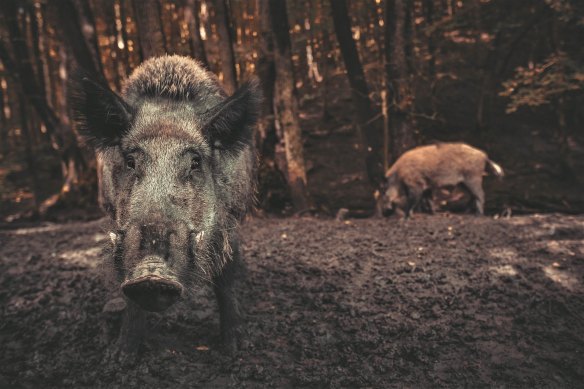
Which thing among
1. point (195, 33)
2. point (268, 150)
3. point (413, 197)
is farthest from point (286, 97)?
point (413, 197)

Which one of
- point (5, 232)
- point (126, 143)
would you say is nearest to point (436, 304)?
point (126, 143)

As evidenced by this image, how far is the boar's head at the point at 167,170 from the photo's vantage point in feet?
6.68

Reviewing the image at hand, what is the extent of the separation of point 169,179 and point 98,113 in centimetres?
70

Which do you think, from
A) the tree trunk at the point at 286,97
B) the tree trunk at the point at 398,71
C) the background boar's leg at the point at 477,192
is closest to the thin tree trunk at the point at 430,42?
the tree trunk at the point at 398,71

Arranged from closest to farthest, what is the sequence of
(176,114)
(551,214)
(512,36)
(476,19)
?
(176,114), (551,214), (476,19), (512,36)

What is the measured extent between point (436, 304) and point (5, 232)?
6.79 m

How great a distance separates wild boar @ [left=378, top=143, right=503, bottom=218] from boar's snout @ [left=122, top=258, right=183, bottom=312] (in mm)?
5394

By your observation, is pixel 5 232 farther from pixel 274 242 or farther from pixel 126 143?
pixel 126 143

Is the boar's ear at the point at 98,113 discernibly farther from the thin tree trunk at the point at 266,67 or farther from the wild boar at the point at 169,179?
the thin tree trunk at the point at 266,67

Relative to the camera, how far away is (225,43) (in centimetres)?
715

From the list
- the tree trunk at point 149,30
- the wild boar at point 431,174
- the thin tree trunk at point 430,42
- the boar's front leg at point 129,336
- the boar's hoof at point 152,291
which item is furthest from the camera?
the thin tree trunk at point 430,42

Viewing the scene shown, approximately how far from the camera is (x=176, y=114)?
2824mm

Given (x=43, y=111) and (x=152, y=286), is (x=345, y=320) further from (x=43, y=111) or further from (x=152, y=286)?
(x=43, y=111)

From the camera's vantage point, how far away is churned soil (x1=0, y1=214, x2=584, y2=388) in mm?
2766
